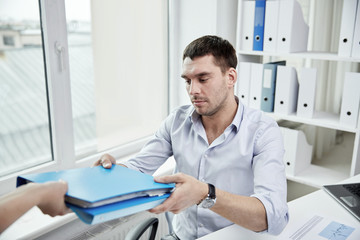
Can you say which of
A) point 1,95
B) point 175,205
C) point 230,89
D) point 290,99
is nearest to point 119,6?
point 1,95

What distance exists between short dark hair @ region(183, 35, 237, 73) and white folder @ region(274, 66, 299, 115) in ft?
2.51

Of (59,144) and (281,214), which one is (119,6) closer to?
(59,144)

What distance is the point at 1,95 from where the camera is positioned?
5.84 ft

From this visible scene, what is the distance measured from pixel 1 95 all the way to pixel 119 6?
961mm

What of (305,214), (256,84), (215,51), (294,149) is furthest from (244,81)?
(305,214)

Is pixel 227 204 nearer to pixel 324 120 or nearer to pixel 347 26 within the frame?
pixel 324 120

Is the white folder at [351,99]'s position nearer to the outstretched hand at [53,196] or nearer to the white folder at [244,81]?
the white folder at [244,81]

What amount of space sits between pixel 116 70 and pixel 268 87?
3.41 feet

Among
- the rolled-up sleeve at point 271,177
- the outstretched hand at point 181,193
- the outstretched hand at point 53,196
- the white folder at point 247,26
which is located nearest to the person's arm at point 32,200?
the outstretched hand at point 53,196

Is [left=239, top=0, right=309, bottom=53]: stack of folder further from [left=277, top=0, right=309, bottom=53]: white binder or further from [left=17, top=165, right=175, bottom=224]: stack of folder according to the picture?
[left=17, top=165, right=175, bottom=224]: stack of folder

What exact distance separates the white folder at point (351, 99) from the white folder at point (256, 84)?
538mm

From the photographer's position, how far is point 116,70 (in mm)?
2348

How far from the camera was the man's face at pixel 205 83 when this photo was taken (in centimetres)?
151

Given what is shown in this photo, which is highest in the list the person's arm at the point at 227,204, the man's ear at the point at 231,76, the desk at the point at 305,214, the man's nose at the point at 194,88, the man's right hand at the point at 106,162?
the man's ear at the point at 231,76
